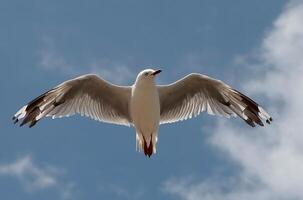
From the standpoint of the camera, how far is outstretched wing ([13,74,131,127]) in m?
14.0

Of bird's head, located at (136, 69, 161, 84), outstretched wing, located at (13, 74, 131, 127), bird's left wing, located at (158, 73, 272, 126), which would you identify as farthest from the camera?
bird's left wing, located at (158, 73, 272, 126)

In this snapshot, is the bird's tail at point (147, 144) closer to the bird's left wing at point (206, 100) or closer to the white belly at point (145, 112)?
the white belly at point (145, 112)

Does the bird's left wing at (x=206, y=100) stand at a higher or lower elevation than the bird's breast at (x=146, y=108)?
higher

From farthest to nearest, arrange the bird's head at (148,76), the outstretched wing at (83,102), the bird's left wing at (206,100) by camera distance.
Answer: the bird's left wing at (206,100), the outstretched wing at (83,102), the bird's head at (148,76)

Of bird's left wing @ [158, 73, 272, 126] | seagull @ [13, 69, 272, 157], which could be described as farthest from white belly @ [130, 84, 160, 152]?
bird's left wing @ [158, 73, 272, 126]

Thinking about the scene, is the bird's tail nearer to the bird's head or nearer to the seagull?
the seagull

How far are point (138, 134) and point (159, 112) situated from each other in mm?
557

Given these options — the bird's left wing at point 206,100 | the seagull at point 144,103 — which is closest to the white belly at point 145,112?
the seagull at point 144,103

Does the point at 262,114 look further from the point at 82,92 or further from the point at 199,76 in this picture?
the point at 82,92

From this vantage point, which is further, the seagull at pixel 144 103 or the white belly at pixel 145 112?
the seagull at pixel 144 103

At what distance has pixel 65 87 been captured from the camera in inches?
554

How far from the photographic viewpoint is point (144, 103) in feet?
44.6

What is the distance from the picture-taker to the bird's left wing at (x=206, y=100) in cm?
1420

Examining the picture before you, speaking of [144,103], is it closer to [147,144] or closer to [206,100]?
[147,144]
